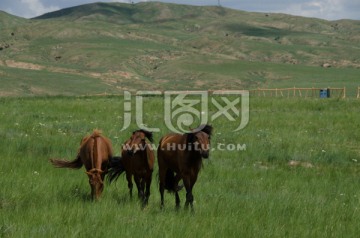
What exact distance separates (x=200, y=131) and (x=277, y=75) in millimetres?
109680

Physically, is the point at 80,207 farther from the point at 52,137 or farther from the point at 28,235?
the point at 52,137

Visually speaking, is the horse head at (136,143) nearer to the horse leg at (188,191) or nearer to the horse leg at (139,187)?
the horse leg at (139,187)

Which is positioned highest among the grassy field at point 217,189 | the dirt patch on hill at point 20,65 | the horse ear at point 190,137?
the dirt patch on hill at point 20,65

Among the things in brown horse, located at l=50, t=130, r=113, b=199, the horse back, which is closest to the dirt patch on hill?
brown horse, located at l=50, t=130, r=113, b=199

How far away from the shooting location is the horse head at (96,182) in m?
9.37

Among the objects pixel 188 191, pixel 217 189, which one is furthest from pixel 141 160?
pixel 217 189

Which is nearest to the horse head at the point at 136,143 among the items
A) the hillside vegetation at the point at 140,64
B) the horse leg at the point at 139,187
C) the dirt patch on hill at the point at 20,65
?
the horse leg at the point at 139,187

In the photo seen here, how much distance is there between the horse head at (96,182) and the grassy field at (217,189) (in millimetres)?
282

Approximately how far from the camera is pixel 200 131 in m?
8.70

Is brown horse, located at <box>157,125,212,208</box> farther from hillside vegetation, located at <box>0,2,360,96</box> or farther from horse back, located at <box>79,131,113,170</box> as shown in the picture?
hillside vegetation, located at <box>0,2,360,96</box>

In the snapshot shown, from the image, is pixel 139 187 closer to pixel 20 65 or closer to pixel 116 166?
pixel 116 166

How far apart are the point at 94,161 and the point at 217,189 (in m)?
2.89

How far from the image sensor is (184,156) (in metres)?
8.94

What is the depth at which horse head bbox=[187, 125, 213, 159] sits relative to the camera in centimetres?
805
